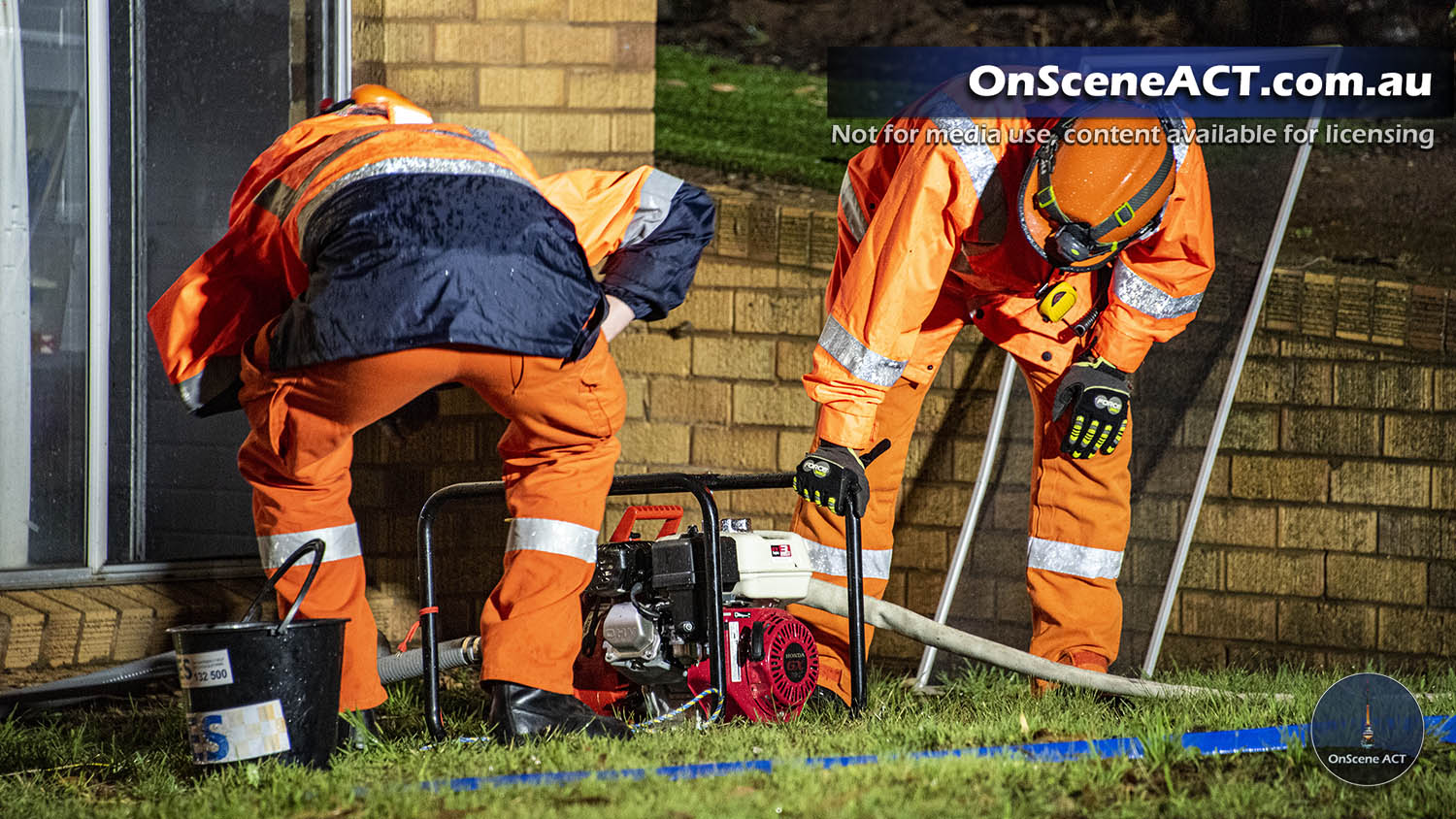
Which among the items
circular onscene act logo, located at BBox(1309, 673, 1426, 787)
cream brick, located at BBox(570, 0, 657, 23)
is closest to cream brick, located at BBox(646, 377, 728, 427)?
cream brick, located at BBox(570, 0, 657, 23)

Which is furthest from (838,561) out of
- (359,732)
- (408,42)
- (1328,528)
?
(408,42)

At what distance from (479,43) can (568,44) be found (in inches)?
12.3

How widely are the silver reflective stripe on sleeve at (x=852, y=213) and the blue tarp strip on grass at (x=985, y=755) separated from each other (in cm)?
164

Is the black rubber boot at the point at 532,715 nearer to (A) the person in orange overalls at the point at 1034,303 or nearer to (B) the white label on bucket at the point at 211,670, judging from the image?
(B) the white label on bucket at the point at 211,670

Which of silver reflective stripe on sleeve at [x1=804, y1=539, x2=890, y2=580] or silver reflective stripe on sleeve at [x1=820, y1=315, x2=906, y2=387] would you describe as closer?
silver reflective stripe on sleeve at [x1=820, y1=315, x2=906, y2=387]

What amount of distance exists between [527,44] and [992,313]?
194cm

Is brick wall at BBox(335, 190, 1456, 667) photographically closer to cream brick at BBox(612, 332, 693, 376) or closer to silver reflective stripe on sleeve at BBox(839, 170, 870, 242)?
cream brick at BBox(612, 332, 693, 376)

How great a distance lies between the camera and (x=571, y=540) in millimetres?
2998

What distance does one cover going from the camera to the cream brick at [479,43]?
449 cm

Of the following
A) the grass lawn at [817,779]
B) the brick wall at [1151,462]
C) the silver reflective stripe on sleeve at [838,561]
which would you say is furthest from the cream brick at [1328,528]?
the silver reflective stripe on sleeve at [838,561]

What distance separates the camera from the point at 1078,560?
3715mm

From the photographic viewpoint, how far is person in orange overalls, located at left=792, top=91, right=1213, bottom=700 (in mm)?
3316

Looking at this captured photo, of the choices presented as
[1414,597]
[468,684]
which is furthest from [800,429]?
[1414,597]

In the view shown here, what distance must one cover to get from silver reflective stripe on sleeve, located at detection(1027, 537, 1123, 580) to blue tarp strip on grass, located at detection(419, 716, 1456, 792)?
→ 0.91 metres
